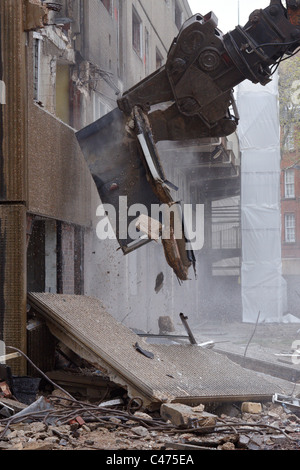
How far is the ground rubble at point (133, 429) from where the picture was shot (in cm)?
493

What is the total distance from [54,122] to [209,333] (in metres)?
12.7

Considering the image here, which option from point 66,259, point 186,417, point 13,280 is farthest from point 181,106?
point 186,417

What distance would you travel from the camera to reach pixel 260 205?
81.1ft

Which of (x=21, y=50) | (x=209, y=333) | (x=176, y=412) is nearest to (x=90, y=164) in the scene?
(x=21, y=50)

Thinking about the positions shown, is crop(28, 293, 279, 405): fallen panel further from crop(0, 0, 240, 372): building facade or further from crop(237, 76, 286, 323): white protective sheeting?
crop(237, 76, 286, 323): white protective sheeting

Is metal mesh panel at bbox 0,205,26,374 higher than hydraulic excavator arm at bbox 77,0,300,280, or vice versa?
hydraulic excavator arm at bbox 77,0,300,280

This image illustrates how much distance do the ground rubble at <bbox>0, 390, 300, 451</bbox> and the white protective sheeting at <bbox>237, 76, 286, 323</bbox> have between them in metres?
18.4

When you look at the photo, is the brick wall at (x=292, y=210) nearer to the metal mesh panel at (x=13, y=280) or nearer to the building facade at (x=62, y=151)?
the building facade at (x=62, y=151)

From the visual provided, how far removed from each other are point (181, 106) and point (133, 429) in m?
4.32

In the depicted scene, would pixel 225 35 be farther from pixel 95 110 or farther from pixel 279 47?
pixel 95 110

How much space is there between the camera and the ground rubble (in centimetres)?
493

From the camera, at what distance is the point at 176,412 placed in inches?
215

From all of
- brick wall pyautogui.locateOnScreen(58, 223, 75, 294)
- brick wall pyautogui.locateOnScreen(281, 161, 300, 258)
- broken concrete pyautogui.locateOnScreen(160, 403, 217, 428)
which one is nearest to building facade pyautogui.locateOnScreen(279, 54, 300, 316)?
brick wall pyautogui.locateOnScreen(281, 161, 300, 258)

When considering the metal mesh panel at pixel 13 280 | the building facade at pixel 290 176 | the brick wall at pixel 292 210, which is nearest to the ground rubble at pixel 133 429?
the metal mesh panel at pixel 13 280
